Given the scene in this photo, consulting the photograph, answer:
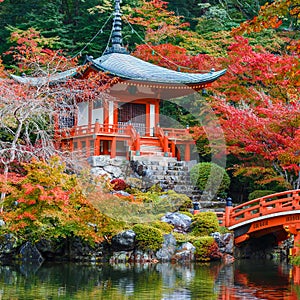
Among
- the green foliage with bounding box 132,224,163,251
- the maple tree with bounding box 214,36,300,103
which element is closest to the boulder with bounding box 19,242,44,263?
the green foliage with bounding box 132,224,163,251

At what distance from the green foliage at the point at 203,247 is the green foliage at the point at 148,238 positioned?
38.0 inches

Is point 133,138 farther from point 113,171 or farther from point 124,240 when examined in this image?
point 124,240

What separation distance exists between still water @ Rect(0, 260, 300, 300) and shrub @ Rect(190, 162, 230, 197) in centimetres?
461

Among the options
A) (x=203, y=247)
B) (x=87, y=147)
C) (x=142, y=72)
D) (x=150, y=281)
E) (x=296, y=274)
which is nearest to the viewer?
(x=150, y=281)

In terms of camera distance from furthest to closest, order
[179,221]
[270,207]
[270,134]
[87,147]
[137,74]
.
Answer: [137,74], [87,147], [270,134], [179,221], [270,207]

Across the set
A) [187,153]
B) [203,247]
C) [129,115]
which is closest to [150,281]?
[203,247]

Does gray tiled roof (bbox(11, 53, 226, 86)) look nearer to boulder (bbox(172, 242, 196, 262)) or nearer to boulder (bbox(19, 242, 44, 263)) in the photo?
boulder (bbox(19, 242, 44, 263))

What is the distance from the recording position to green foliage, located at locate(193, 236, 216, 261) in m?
16.5

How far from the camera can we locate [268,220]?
17.0 metres

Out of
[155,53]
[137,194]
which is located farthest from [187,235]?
[155,53]

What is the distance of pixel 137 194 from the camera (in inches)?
757

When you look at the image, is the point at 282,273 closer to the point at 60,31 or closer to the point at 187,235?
the point at 187,235

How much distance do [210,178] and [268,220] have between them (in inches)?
161

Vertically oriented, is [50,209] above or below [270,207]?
below
